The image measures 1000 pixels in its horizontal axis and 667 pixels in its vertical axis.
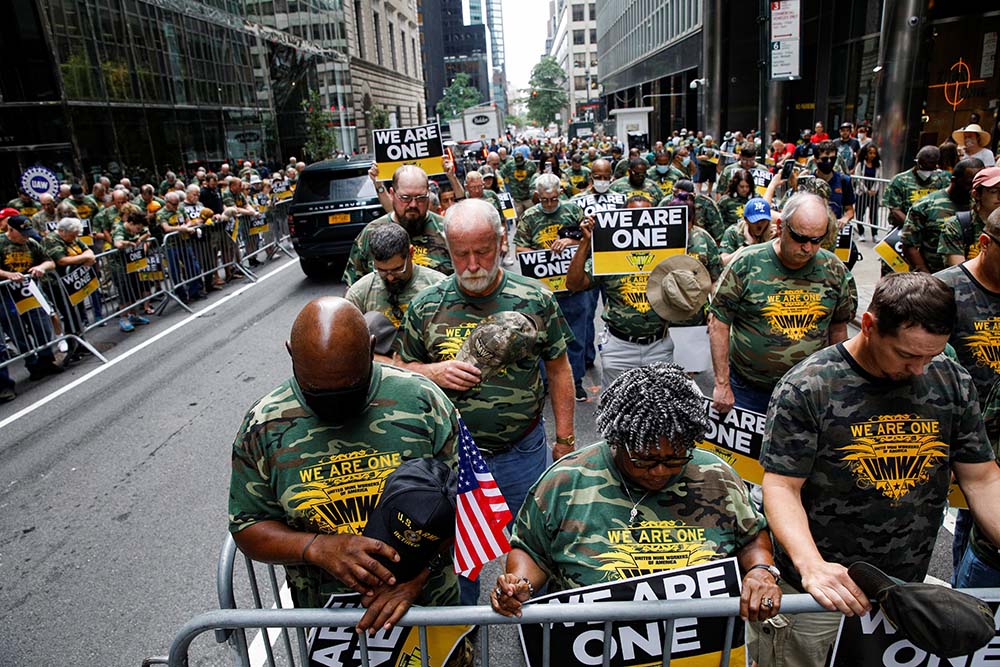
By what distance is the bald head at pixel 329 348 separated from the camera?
6.76 feet

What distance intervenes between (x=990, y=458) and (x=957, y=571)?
1017 millimetres

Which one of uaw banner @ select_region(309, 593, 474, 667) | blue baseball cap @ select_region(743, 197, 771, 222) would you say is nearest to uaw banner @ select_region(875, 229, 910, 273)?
blue baseball cap @ select_region(743, 197, 771, 222)

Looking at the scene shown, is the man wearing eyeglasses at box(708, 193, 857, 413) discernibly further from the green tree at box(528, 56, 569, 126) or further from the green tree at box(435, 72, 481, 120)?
the green tree at box(528, 56, 569, 126)

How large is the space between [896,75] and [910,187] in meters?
9.63

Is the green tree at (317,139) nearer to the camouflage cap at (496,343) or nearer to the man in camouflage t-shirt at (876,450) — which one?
the camouflage cap at (496,343)

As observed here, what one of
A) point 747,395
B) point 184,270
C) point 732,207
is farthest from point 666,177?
point 184,270

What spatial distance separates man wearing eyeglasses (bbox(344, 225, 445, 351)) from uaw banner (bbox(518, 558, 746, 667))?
245 cm

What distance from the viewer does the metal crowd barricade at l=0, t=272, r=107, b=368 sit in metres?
8.41

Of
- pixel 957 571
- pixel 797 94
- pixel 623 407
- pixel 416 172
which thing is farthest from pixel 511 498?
pixel 797 94

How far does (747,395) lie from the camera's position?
4.30 m

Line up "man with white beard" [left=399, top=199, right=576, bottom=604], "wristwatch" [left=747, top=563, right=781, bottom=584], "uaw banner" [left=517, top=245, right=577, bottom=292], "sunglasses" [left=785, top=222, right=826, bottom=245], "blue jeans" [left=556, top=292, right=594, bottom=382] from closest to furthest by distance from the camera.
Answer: "wristwatch" [left=747, top=563, right=781, bottom=584]
"man with white beard" [left=399, top=199, right=576, bottom=604]
"sunglasses" [left=785, top=222, right=826, bottom=245]
"uaw banner" [left=517, top=245, right=577, bottom=292]
"blue jeans" [left=556, top=292, right=594, bottom=382]

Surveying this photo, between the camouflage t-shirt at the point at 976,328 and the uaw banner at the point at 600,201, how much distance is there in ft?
13.5

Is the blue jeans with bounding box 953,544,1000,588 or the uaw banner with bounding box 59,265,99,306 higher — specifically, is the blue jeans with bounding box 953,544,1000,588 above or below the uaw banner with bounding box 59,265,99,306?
below

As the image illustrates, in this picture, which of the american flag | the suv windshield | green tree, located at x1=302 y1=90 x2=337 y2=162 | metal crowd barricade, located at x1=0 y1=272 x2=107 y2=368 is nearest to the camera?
the american flag
